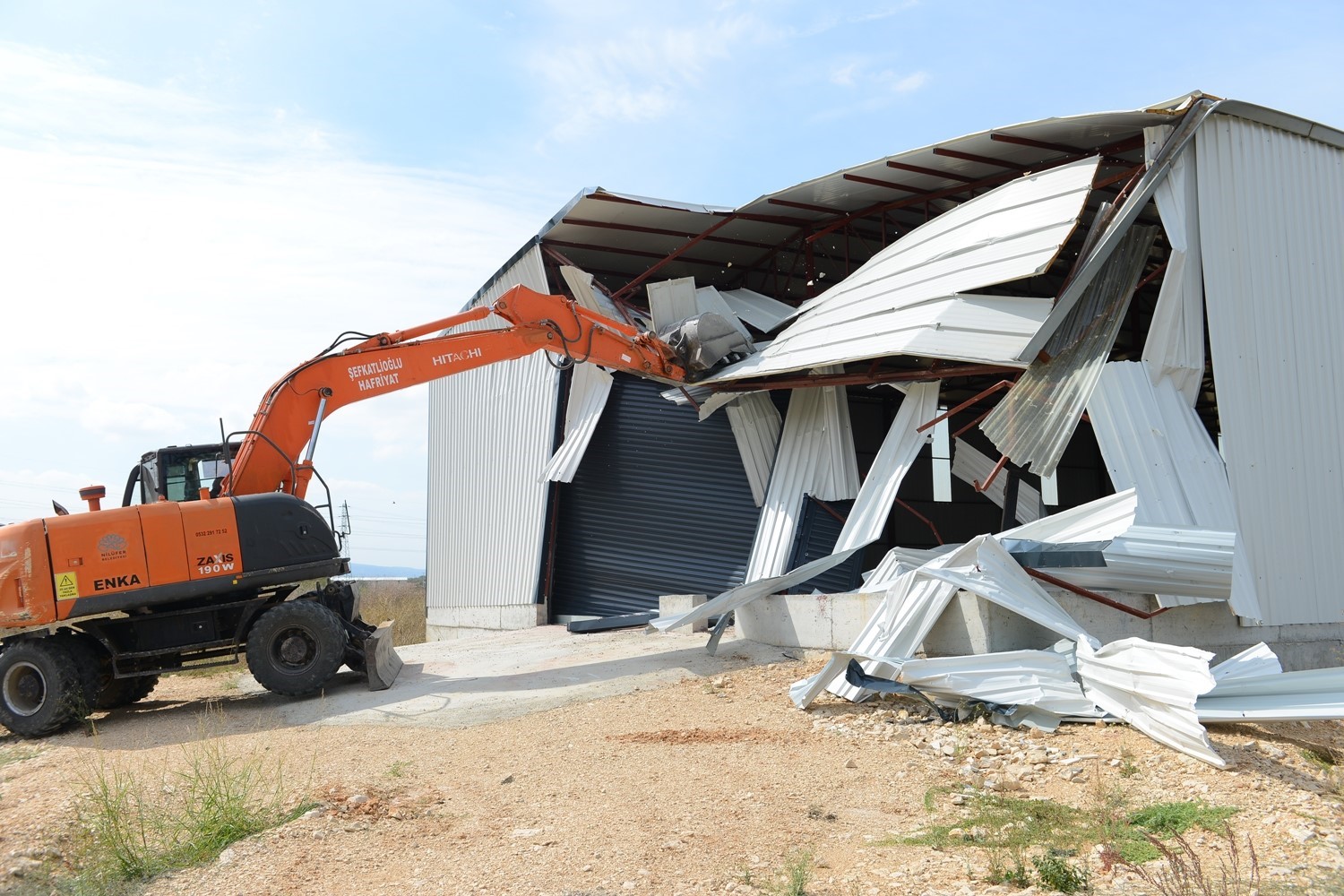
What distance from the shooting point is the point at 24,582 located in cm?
1133

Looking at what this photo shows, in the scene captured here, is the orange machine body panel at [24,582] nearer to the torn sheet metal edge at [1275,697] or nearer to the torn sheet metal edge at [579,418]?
the torn sheet metal edge at [579,418]

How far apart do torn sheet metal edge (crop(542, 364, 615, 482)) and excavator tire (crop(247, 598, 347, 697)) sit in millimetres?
5913

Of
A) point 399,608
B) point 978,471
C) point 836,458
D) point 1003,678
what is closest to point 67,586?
point 1003,678

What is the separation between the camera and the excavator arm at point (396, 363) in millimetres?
12789

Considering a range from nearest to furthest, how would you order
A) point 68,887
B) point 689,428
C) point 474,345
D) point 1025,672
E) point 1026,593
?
1. point 68,887
2. point 1025,672
3. point 1026,593
4. point 474,345
5. point 689,428

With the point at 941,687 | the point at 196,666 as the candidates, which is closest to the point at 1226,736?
the point at 941,687

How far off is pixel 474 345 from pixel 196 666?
493cm

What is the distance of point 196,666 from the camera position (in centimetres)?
1203

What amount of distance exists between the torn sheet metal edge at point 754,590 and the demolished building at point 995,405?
→ 35 millimetres

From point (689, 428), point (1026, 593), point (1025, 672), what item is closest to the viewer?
point (1025, 672)

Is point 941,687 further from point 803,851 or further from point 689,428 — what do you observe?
point 689,428

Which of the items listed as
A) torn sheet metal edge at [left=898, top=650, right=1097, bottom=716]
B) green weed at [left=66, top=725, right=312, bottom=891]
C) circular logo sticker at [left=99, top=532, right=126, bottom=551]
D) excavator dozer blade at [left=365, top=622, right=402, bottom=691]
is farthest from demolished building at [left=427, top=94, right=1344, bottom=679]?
circular logo sticker at [left=99, top=532, right=126, bottom=551]

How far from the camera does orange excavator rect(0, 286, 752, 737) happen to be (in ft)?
37.6

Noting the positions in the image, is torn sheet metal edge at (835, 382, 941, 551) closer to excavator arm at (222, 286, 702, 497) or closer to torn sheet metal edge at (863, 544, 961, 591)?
torn sheet metal edge at (863, 544, 961, 591)
